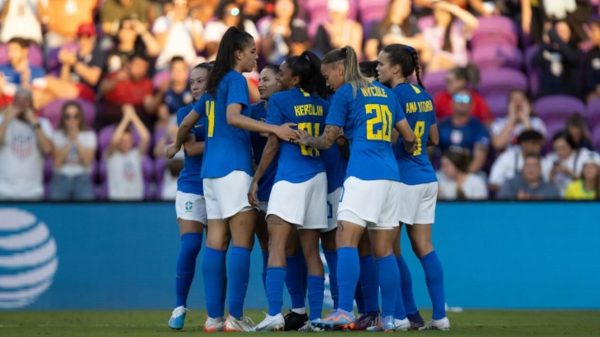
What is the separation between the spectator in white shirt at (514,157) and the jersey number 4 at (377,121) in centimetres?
615

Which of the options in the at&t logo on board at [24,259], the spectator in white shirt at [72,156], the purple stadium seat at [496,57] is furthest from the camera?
the purple stadium seat at [496,57]

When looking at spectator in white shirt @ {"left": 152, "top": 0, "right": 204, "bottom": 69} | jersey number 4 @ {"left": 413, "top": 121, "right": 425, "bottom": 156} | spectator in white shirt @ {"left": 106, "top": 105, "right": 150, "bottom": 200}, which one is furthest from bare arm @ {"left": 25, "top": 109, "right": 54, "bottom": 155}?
jersey number 4 @ {"left": 413, "top": 121, "right": 425, "bottom": 156}

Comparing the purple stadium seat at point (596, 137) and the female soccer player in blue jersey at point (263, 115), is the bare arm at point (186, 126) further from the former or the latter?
the purple stadium seat at point (596, 137)

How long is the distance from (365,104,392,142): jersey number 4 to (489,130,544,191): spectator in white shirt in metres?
6.15

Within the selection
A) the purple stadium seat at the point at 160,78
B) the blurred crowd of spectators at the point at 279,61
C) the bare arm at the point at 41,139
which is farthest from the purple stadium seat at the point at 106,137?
the purple stadium seat at the point at 160,78

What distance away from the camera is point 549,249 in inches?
590

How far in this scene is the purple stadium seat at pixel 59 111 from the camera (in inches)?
635

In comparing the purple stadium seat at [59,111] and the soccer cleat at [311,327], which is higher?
the purple stadium seat at [59,111]

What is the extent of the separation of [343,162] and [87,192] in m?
5.65

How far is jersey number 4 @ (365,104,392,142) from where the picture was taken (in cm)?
977

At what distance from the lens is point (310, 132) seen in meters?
10.2

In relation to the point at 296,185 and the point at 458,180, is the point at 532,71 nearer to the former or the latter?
the point at 458,180

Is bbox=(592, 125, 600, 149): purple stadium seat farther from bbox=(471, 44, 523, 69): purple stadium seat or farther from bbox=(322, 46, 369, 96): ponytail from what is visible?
bbox=(322, 46, 369, 96): ponytail

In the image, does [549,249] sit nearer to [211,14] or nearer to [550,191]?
[550,191]
